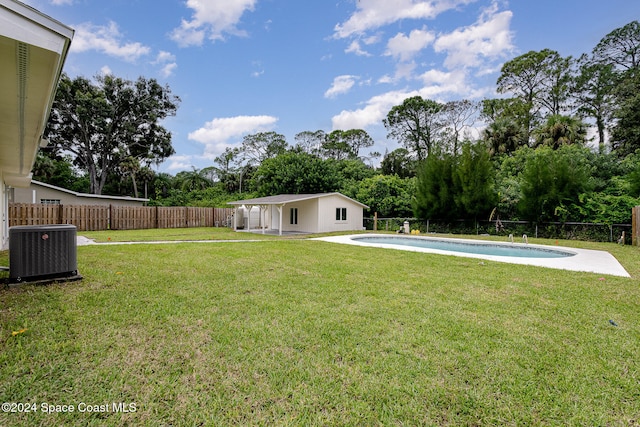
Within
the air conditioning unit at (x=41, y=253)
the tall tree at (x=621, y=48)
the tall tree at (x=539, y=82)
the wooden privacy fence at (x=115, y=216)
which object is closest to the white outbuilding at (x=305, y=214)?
the wooden privacy fence at (x=115, y=216)

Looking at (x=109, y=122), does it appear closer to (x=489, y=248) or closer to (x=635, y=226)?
(x=489, y=248)

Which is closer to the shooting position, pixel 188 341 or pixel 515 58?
pixel 188 341

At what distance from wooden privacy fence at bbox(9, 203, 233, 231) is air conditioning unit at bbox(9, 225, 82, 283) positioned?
14198 millimetres

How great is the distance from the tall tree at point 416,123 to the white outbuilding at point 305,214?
14.8 metres

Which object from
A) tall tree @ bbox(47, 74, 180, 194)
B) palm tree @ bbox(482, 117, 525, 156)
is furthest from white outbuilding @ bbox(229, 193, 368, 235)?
tall tree @ bbox(47, 74, 180, 194)

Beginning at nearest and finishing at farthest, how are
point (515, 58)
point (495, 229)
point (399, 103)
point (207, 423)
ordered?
point (207, 423) < point (495, 229) < point (515, 58) < point (399, 103)

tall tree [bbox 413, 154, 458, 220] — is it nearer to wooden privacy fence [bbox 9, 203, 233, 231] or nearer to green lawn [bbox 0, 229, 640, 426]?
green lawn [bbox 0, 229, 640, 426]

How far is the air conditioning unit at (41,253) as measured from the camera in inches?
189

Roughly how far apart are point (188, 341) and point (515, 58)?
37687mm

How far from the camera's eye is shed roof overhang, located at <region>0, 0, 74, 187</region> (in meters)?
1.95

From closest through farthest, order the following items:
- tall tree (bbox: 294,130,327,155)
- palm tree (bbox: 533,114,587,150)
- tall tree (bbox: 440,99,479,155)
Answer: palm tree (bbox: 533,114,587,150) < tall tree (bbox: 440,99,479,155) < tall tree (bbox: 294,130,327,155)

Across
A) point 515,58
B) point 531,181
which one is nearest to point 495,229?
point 531,181

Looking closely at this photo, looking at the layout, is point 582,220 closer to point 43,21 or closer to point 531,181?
point 531,181

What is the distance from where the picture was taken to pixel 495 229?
17.3m
